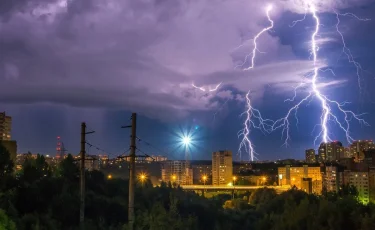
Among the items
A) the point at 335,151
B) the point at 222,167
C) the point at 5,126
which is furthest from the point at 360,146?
the point at 5,126

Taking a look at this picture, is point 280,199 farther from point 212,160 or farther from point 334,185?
point 212,160

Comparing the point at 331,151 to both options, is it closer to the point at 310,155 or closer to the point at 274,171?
the point at 310,155

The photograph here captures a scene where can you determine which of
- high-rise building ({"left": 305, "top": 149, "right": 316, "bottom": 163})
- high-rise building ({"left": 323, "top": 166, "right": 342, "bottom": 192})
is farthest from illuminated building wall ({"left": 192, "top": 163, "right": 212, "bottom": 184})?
high-rise building ({"left": 305, "top": 149, "right": 316, "bottom": 163})

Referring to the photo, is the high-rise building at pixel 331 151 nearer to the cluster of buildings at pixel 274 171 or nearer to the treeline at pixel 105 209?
the cluster of buildings at pixel 274 171

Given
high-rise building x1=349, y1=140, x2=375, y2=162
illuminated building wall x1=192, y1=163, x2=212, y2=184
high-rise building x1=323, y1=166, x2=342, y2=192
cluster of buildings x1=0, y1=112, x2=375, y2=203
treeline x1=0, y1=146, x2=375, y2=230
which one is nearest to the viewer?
treeline x1=0, y1=146, x2=375, y2=230

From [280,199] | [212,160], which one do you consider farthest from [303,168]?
[280,199]

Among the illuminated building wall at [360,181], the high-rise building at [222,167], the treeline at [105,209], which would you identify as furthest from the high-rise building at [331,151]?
the treeline at [105,209]

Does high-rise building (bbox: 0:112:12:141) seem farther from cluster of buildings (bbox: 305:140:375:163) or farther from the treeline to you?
cluster of buildings (bbox: 305:140:375:163)
